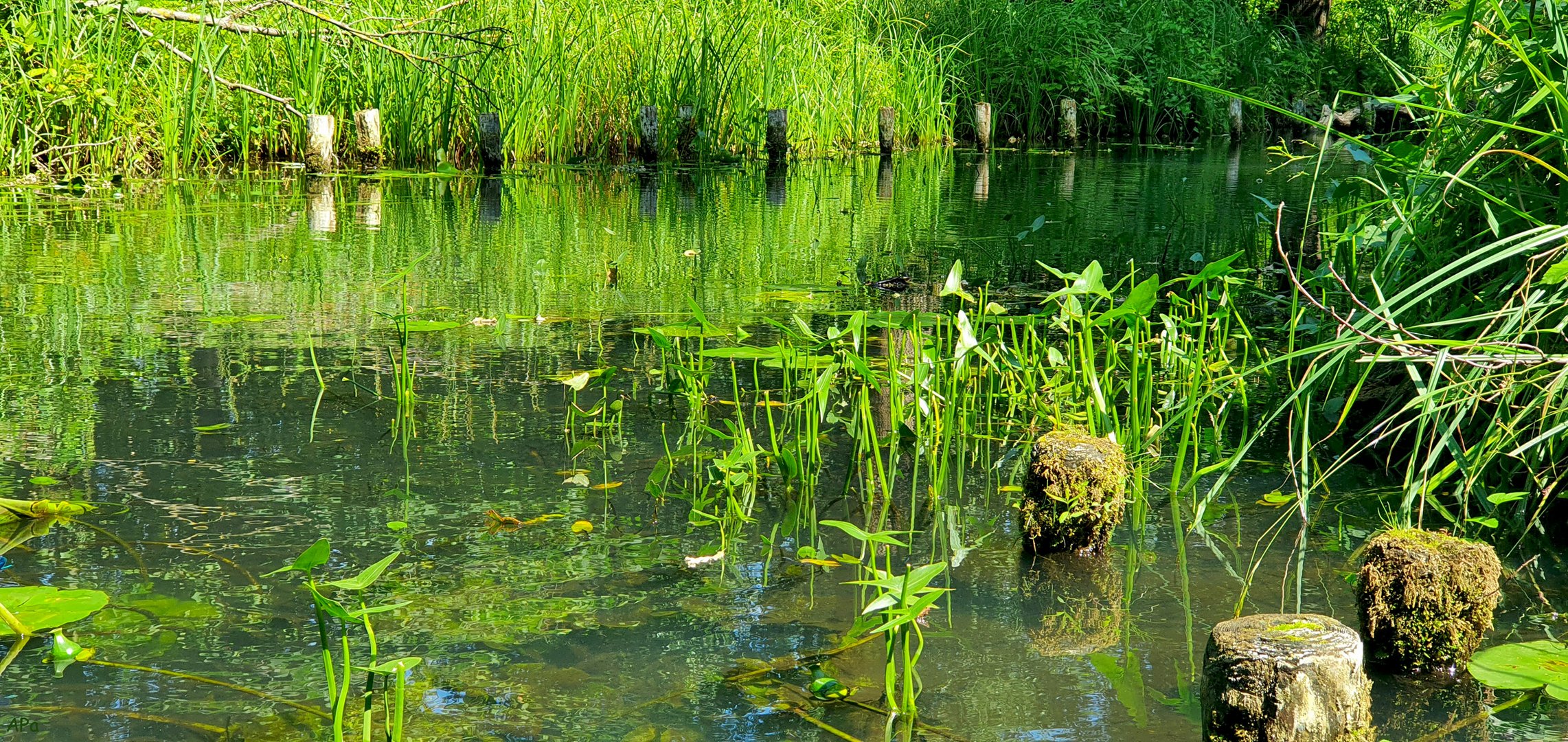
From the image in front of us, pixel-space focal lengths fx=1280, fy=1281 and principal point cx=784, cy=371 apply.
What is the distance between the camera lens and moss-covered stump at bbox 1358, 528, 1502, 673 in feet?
6.02

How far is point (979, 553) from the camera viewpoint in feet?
7.87

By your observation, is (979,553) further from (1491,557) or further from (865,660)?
(1491,557)

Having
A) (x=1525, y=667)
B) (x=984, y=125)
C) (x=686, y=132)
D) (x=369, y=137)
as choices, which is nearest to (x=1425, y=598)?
(x=1525, y=667)

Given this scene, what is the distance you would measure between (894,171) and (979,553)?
8.62 m

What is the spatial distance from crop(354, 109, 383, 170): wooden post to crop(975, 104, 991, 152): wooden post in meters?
6.61

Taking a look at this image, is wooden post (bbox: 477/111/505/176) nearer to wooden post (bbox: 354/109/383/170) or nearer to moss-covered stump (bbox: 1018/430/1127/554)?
wooden post (bbox: 354/109/383/170)

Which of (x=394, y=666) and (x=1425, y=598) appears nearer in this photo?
(x=394, y=666)

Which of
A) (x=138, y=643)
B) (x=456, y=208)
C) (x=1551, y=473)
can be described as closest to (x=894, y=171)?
(x=456, y=208)

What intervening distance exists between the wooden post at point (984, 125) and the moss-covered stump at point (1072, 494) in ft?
37.9

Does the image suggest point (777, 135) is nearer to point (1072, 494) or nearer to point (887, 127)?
point (887, 127)

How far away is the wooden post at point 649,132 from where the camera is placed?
1033cm

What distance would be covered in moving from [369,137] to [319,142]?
0.37 metres

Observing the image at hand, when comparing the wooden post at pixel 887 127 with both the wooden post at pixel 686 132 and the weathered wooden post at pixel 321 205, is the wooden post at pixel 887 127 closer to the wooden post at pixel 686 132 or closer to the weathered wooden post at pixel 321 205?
the wooden post at pixel 686 132

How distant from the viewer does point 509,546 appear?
2342 millimetres
